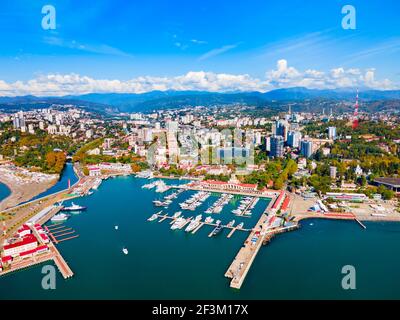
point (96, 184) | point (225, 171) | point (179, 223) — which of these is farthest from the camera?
point (225, 171)

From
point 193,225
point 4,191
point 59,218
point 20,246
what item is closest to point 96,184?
point 4,191

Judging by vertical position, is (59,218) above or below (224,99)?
below

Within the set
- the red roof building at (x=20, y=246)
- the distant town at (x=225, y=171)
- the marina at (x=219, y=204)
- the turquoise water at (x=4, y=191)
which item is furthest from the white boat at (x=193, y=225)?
the turquoise water at (x=4, y=191)

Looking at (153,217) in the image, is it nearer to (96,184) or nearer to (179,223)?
(179,223)

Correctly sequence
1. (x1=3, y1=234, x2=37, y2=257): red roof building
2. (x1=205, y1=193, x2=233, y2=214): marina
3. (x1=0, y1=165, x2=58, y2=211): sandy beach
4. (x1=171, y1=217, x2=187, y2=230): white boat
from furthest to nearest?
1. (x1=0, y1=165, x2=58, y2=211): sandy beach
2. (x1=205, y1=193, x2=233, y2=214): marina
3. (x1=171, y1=217, x2=187, y2=230): white boat
4. (x1=3, y1=234, x2=37, y2=257): red roof building

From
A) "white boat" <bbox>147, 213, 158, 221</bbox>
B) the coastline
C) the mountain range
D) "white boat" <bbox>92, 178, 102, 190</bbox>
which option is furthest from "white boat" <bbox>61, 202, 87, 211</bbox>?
the mountain range

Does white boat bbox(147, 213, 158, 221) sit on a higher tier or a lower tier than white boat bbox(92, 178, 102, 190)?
lower

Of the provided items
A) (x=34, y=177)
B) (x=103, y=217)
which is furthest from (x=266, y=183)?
(x=34, y=177)

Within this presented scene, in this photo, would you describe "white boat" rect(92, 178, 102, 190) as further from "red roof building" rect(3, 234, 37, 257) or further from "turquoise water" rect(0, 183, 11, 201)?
"red roof building" rect(3, 234, 37, 257)
